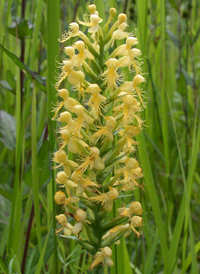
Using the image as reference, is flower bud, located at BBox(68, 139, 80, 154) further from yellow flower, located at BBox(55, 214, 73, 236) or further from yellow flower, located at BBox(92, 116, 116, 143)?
yellow flower, located at BBox(55, 214, 73, 236)

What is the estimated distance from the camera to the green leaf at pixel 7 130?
2.08 meters

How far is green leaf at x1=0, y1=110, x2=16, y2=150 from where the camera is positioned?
81.9 inches

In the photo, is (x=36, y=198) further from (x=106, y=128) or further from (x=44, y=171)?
(x=106, y=128)

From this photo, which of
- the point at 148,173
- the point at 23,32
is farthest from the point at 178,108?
the point at 148,173

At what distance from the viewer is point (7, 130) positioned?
2141 mm

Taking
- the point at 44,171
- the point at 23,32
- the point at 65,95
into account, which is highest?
the point at 23,32

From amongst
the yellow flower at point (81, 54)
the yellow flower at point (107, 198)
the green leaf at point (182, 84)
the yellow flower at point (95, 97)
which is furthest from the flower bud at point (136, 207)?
the green leaf at point (182, 84)

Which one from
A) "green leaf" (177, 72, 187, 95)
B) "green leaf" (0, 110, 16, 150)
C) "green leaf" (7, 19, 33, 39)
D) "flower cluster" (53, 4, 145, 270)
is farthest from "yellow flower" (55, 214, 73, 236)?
"green leaf" (177, 72, 187, 95)

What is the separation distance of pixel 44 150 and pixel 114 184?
35 cm

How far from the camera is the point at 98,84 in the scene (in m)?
1.27

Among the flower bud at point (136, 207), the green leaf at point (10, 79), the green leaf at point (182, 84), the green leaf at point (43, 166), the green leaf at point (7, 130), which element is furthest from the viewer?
the green leaf at point (182, 84)

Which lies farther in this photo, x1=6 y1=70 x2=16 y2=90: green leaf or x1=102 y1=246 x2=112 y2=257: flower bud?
x1=6 y1=70 x2=16 y2=90: green leaf

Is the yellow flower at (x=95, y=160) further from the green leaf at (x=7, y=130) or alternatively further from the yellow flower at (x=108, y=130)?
the green leaf at (x=7, y=130)

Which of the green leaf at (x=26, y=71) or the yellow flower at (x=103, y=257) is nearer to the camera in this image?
the yellow flower at (x=103, y=257)
